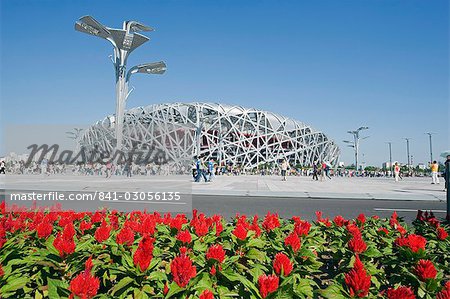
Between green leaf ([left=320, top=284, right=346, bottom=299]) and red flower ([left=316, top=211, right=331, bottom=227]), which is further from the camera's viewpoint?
red flower ([left=316, top=211, right=331, bottom=227])

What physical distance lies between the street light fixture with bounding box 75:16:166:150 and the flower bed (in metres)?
24.3

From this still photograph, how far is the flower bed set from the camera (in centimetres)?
186

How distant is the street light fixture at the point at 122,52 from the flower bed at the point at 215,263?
79.6 feet

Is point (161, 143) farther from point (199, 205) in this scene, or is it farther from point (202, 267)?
point (202, 267)

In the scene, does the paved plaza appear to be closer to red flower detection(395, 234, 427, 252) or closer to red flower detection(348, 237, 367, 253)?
red flower detection(348, 237, 367, 253)

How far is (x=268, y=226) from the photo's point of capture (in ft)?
11.7

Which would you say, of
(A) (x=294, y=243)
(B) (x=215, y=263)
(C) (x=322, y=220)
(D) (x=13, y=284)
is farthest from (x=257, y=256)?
(C) (x=322, y=220)

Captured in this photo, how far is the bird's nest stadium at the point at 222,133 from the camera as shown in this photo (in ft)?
224

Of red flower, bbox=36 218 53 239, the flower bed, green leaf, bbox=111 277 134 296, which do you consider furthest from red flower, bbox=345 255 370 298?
red flower, bbox=36 218 53 239

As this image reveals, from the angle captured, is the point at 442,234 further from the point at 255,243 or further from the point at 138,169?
the point at 138,169

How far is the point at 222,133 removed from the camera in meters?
72.2

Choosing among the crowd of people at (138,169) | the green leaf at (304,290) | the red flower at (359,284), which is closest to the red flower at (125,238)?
the green leaf at (304,290)

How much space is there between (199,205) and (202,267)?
8195 millimetres

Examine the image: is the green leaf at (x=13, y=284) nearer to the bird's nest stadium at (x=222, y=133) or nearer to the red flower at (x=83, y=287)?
the red flower at (x=83, y=287)
